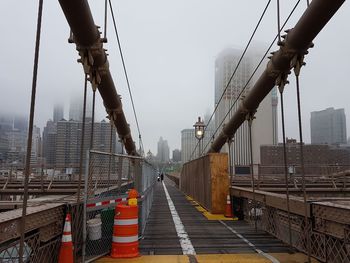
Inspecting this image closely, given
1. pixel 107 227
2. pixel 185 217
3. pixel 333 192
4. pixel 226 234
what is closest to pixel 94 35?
pixel 107 227

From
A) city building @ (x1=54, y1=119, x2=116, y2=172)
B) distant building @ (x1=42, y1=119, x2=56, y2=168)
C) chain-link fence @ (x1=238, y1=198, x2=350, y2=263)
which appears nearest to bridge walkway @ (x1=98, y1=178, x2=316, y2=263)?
chain-link fence @ (x1=238, y1=198, x2=350, y2=263)

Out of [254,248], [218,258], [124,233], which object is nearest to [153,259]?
[124,233]

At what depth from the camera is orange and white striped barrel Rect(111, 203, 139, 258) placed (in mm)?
7467

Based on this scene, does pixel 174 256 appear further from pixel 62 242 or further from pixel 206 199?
pixel 206 199

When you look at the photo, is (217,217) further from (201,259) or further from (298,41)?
(298,41)

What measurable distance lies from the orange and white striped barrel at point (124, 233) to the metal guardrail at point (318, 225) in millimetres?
3495

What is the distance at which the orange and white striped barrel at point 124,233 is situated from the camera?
7.47 metres

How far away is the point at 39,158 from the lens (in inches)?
1334

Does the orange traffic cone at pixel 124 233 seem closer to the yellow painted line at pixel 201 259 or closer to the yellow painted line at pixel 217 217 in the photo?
the yellow painted line at pixel 201 259

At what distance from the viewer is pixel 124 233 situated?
754cm

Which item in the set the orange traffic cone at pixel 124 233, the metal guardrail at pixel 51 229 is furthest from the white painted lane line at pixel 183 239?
the metal guardrail at pixel 51 229

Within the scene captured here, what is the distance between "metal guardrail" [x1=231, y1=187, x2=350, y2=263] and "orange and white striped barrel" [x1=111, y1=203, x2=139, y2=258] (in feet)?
11.5

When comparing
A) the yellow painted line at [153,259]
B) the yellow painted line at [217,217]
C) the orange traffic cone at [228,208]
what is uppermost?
the orange traffic cone at [228,208]

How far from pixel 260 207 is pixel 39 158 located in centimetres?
2725
